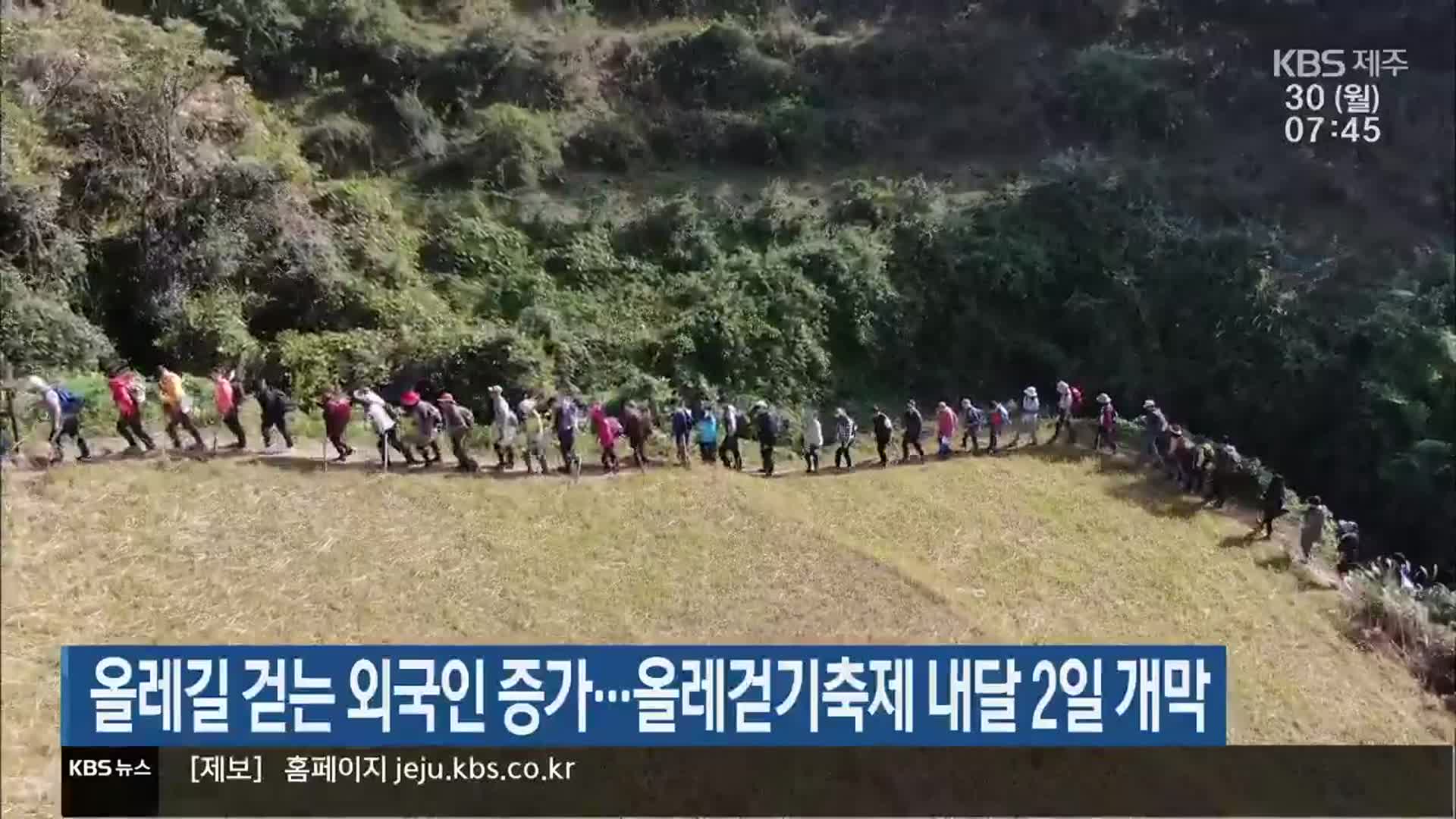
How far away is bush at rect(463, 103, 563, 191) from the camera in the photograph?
21.6 metres

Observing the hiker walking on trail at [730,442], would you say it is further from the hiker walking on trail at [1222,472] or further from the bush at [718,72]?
the bush at [718,72]

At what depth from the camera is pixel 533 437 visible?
14.6 meters

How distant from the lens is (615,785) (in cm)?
1016

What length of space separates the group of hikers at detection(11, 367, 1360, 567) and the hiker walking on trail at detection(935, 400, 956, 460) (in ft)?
0.07

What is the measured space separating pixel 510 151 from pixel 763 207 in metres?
5.42

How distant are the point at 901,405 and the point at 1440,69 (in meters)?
Result: 19.7

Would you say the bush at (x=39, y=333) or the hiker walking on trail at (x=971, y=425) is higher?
the bush at (x=39, y=333)

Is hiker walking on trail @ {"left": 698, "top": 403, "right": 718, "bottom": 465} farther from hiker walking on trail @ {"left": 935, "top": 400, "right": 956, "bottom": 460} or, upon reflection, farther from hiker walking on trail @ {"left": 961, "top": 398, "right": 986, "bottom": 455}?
hiker walking on trail @ {"left": 961, "top": 398, "right": 986, "bottom": 455}

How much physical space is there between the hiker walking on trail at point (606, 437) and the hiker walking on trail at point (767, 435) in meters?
2.27

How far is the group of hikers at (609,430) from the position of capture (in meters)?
13.5

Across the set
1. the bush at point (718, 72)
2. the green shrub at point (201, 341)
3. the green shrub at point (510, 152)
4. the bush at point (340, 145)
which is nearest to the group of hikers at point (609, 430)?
the green shrub at point (201, 341)

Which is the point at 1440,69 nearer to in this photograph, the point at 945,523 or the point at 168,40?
the point at 945,523

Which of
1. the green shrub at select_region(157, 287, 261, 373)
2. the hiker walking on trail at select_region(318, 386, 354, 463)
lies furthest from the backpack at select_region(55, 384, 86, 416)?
the green shrub at select_region(157, 287, 261, 373)

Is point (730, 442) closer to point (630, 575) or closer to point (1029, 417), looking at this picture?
point (630, 575)
